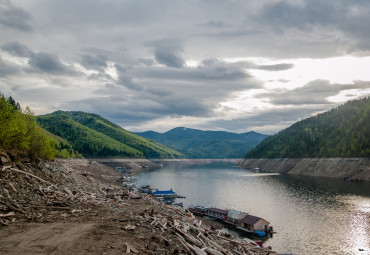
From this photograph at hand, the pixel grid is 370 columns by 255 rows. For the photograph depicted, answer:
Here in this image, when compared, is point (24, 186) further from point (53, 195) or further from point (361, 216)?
point (361, 216)

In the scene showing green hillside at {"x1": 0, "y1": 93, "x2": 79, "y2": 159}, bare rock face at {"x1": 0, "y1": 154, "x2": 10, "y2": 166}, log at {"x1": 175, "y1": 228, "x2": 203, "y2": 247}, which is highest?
green hillside at {"x1": 0, "y1": 93, "x2": 79, "y2": 159}

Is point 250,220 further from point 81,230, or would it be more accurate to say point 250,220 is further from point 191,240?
point 81,230

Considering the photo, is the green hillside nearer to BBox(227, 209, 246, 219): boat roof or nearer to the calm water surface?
BBox(227, 209, 246, 219): boat roof

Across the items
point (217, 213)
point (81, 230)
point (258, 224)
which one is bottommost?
point (217, 213)

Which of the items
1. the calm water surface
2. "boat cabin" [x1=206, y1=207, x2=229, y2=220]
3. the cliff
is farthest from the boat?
the cliff

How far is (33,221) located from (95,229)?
6.57m

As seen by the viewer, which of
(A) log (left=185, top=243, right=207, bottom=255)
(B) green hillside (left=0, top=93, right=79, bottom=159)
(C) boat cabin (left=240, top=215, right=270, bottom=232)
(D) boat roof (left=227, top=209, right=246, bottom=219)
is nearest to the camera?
(A) log (left=185, top=243, right=207, bottom=255)

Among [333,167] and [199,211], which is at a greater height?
[333,167]

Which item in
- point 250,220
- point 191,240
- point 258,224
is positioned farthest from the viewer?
point 250,220

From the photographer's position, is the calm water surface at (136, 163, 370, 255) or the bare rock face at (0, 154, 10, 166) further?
the calm water surface at (136, 163, 370, 255)

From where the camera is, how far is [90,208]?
1176 inches

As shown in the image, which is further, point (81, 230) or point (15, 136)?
point (15, 136)

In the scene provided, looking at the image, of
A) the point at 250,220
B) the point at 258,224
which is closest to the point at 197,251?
the point at 258,224

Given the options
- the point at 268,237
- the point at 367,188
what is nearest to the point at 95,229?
the point at 268,237
